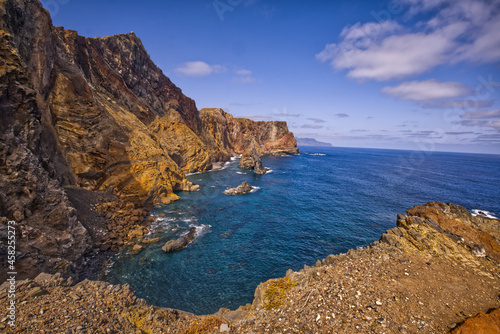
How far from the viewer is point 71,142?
31.1m

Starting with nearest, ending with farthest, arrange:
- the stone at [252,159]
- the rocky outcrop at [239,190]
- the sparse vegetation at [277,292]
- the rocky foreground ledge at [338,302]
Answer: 1. the rocky foreground ledge at [338,302]
2. the sparse vegetation at [277,292]
3. the rocky outcrop at [239,190]
4. the stone at [252,159]

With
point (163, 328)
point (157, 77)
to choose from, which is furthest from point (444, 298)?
point (157, 77)

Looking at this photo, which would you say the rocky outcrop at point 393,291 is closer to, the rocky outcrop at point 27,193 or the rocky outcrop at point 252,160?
the rocky outcrop at point 27,193

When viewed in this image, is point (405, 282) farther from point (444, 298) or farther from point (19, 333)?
point (19, 333)

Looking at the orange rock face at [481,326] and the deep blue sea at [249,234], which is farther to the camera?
the deep blue sea at [249,234]

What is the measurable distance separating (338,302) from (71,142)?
132ft

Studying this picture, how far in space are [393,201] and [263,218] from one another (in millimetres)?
34426

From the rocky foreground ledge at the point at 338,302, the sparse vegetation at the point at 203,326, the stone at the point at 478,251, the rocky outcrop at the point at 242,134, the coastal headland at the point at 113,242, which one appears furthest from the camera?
the rocky outcrop at the point at 242,134

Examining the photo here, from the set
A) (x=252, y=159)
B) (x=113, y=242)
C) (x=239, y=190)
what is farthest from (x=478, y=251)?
(x=252, y=159)

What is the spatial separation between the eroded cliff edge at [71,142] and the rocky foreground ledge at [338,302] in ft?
27.5

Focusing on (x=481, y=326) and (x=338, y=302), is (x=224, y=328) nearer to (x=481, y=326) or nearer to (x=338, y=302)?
(x=338, y=302)

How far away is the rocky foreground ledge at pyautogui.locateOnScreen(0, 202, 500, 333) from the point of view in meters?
8.73

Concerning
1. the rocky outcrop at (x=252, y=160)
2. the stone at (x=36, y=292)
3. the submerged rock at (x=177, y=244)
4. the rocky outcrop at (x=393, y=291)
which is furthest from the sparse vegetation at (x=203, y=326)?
the rocky outcrop at (x=252, y=160)

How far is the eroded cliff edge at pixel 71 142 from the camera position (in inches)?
695
